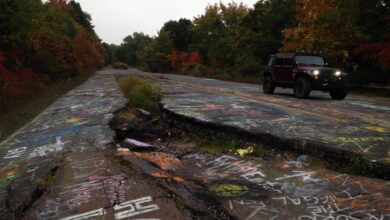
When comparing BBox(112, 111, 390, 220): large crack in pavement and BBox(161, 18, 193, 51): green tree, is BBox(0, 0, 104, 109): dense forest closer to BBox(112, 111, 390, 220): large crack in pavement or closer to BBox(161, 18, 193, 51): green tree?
BBox(112, 111, 390, 220): large crack in pavement

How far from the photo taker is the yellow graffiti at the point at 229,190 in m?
4.84

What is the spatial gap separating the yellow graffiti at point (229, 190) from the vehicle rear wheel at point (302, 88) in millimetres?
9827

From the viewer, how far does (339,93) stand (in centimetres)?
1459

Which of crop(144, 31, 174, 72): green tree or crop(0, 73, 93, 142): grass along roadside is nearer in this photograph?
crop(0, 73, 93, 142): grass along roadside

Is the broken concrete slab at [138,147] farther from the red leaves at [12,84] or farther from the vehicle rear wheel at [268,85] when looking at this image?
the red leaves at [12,84]

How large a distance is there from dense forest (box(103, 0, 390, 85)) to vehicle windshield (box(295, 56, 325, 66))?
11.4 ft

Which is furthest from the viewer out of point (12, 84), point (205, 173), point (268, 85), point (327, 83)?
point (12, 84)

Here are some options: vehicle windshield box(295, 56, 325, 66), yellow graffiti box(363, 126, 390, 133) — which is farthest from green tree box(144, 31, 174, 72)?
yellow graffiti box(363, 126, 390, 133)

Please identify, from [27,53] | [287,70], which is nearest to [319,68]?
[287,70]

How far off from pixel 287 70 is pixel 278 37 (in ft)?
73.4

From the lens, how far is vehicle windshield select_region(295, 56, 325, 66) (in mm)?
15305

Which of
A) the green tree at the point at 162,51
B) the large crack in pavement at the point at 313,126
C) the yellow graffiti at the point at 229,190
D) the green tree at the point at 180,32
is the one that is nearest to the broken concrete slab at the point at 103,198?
the yellow graffiti at the point at 229,190

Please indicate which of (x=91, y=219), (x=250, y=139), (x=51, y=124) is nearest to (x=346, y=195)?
(x=91, y=219)

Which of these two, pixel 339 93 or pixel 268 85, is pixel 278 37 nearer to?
pixel 268 85
